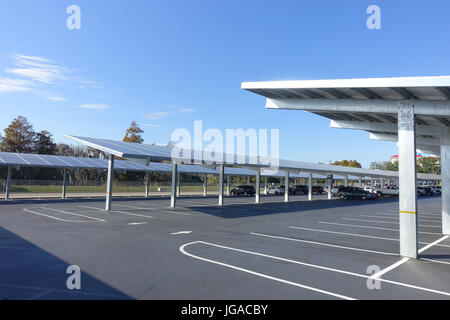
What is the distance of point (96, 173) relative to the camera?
6144cm

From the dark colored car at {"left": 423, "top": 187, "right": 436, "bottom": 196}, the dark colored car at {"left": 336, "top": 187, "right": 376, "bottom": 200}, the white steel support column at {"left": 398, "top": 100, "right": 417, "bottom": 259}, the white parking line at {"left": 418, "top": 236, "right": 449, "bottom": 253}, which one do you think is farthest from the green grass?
the dark colored car at {"left": 423, "top": 187, "right": 436, "bottom": 196}

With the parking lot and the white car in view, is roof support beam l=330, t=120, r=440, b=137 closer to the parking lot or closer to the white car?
the parking lot

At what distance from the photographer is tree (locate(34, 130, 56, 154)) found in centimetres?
5628

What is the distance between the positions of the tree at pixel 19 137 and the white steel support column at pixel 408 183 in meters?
60.4

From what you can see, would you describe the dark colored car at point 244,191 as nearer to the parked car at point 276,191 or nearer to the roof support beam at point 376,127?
the parked car at point 276,191

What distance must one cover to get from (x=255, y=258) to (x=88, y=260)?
14.2ft

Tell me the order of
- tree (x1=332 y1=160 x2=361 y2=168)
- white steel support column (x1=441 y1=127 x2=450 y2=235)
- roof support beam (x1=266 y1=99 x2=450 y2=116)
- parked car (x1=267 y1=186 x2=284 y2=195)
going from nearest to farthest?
roof support beam (x1=266 y1=99 x2=450 y2=116) → white steel support column (x1=441 y1=127 x2=450 y2=235) → parked car (x1=267 y1=186 x2=284 y2=195) → tree (x1=332 y1=160 x2=361 y2=168)

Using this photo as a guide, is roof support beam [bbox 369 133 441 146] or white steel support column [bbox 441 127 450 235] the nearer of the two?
white steel support column [bbox 441 127 450 235]

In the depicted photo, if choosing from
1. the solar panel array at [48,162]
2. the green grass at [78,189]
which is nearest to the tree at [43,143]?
the green grass at [78,189]

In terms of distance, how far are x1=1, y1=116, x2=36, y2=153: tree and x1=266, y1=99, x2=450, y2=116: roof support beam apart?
5605 cm

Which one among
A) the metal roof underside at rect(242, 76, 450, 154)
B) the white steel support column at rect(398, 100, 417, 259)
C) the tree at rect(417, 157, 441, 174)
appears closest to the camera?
the metal roof underside at rect(242, 76, 450, 154)

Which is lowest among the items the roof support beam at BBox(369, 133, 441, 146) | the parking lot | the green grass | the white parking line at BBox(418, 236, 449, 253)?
the white parking line at BBox(418, 236, 449, 253)

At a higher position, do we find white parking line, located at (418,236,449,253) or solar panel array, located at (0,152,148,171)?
solar panel array, located at (0,152,148,171)
